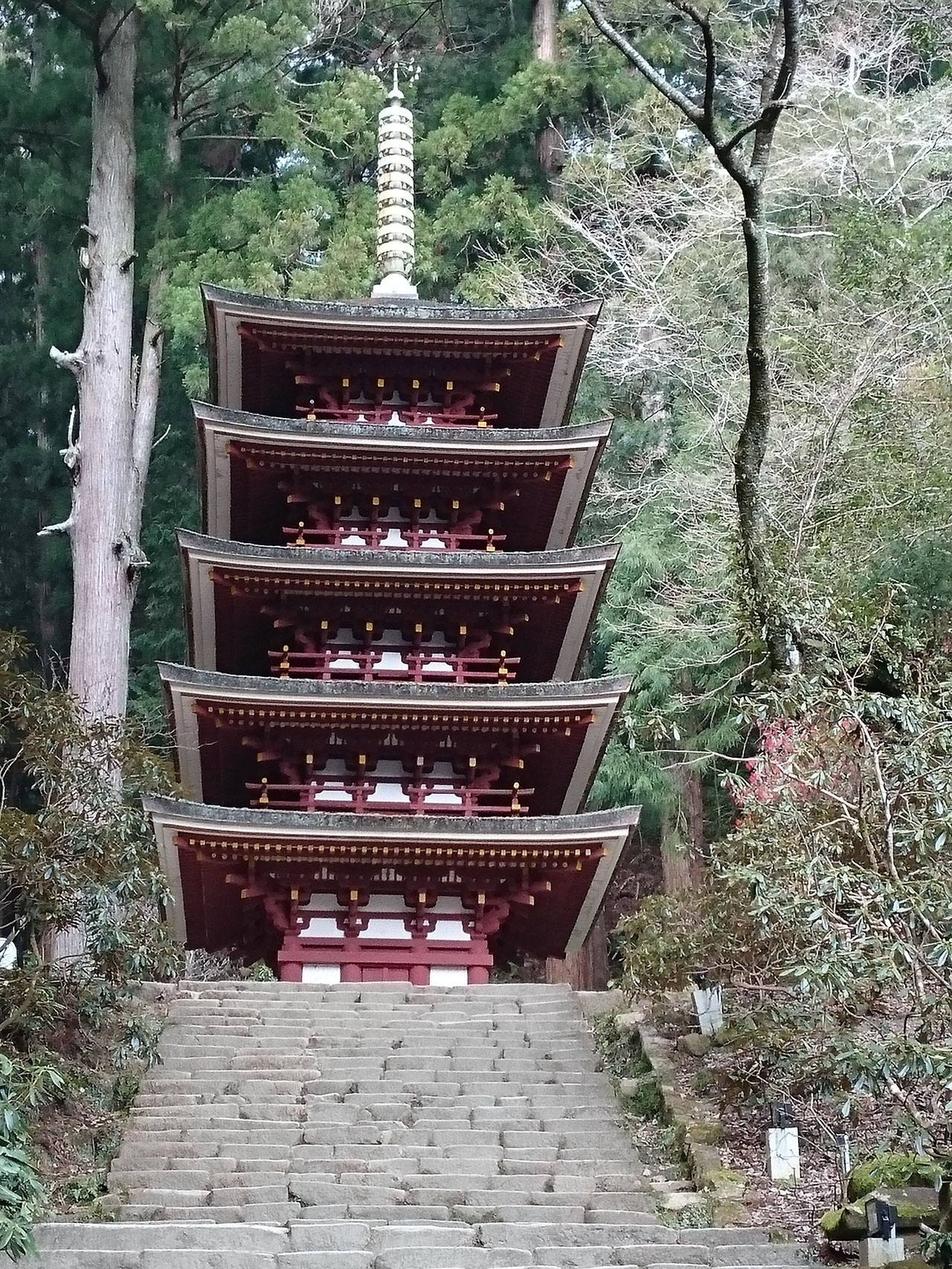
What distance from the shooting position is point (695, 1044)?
10.0m

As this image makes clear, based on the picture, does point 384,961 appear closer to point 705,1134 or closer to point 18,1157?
point 705,1134

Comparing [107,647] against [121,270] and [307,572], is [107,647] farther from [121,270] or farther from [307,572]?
[121,270]

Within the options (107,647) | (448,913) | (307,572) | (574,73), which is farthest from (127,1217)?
(574,73)

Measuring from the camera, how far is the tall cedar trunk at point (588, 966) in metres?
19.8

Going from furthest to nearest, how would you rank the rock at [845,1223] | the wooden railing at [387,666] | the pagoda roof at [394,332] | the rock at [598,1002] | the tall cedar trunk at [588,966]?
the tall cedar trunk at [588,966] → the pagoda roof at [394,332] → the wooden railing at [387,666] → the rock at [598,1002] → the rock at [845,1223]

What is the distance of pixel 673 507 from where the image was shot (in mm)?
17844

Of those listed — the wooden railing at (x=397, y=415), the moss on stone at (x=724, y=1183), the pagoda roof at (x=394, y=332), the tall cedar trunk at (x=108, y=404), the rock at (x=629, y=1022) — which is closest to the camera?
the moss on stone at (x=724, y=1183)

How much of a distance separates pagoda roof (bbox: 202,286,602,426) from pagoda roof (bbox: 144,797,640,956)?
526 centimetres

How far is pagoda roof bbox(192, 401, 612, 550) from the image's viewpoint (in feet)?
47.3

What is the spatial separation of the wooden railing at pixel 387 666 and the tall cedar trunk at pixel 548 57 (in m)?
11.7

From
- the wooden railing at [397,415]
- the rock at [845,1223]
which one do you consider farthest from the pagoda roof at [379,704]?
the rock at [845,1223]

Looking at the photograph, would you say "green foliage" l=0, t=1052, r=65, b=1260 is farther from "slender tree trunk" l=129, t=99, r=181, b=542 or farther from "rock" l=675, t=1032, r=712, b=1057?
"slender tree trunk" l=129, t=99, r=181, b=542

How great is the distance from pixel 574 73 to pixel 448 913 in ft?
48.8

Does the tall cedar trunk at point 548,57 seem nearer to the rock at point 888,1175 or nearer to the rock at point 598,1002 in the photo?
the rock at point 598,1002
